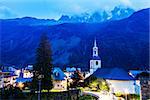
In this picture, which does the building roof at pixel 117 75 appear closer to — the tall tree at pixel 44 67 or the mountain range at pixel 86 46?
the tall tree at pixel 44 67

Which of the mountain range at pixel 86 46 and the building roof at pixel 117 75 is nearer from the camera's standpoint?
the building roof at pixel 117 75

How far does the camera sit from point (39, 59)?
99.1 feet

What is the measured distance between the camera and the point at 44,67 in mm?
29703

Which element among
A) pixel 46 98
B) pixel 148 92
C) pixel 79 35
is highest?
pixel 79 35

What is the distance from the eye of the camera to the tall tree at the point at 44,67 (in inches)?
1137

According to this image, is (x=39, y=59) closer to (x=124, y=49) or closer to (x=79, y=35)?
(x=124, y=49)

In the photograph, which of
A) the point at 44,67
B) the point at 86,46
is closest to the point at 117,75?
the point at 44,67

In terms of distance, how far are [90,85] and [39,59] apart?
510 centimetres

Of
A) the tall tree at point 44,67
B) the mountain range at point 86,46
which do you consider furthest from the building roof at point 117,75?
the mountain range at point 86,46

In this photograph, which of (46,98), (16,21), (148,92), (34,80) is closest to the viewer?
(148,92)

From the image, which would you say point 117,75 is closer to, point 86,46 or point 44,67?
point 44,67

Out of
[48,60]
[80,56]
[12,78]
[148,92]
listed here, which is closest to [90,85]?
[48,60]

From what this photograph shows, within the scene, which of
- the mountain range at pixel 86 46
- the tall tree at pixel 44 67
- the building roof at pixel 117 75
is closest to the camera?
the tall tree at pixel 44 67

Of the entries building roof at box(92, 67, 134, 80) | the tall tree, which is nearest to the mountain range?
building roof at box(92, 67, 134, 80)
